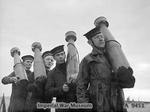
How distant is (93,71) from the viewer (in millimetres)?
3412

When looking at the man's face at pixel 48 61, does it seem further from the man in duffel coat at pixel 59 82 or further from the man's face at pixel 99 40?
the man's face at pixel 99 40

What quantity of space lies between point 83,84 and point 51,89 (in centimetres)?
87

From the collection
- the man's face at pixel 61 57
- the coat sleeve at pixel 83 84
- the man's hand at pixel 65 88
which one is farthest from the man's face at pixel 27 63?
the coat sleeve at pixel 83 84

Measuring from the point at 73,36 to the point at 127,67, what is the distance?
1414 mm

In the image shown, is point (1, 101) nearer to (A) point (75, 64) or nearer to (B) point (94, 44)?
(A) point (75, 64)

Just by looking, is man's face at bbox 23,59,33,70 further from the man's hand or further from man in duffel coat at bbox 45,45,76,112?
the man's hand

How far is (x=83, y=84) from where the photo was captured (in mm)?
3387

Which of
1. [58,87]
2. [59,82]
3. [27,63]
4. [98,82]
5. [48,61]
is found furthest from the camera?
[27,63]

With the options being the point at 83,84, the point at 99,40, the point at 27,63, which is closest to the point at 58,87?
the point at 83,84

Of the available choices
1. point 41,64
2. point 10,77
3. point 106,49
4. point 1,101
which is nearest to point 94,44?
point 106,49

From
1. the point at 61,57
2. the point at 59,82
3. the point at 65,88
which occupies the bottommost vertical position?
the point at 65,88

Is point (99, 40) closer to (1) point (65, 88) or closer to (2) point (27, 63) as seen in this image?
(1) point (65, 88)

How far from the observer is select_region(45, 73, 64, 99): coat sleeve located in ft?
13.1

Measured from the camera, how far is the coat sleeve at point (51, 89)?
3.99 metres
